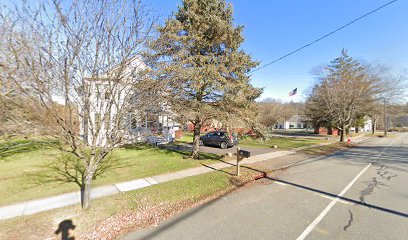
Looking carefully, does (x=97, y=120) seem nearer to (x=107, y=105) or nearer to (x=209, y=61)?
(x=107, y=105)

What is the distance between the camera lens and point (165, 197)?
5.59m

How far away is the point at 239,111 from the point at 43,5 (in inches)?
317

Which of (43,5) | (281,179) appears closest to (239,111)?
(281,179)

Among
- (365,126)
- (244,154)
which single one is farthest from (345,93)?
(365,126)

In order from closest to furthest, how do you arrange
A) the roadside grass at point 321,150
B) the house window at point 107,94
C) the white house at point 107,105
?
the white house at point 107,105
the house window at point 107,94
the roadside grass at point 321,150

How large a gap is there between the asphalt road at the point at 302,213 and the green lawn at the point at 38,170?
356 cm

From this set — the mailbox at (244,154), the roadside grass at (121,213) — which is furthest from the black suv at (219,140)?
the roadside grass at (121,213)

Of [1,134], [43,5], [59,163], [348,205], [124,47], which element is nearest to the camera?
[1,134]

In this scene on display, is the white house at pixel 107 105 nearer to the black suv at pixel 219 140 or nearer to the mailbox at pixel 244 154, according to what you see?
the mailbox at pixel 244 154

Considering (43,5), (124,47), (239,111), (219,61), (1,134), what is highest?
(219,61)

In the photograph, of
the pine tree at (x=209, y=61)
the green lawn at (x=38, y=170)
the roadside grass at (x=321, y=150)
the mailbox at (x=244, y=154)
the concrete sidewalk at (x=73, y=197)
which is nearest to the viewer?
the concrete sidewalk at (x=73, y=197)

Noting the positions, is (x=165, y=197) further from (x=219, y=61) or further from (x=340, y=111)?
(x=340, y=111)

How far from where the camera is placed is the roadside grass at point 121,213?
3.84 metres

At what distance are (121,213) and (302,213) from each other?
4521 mm
